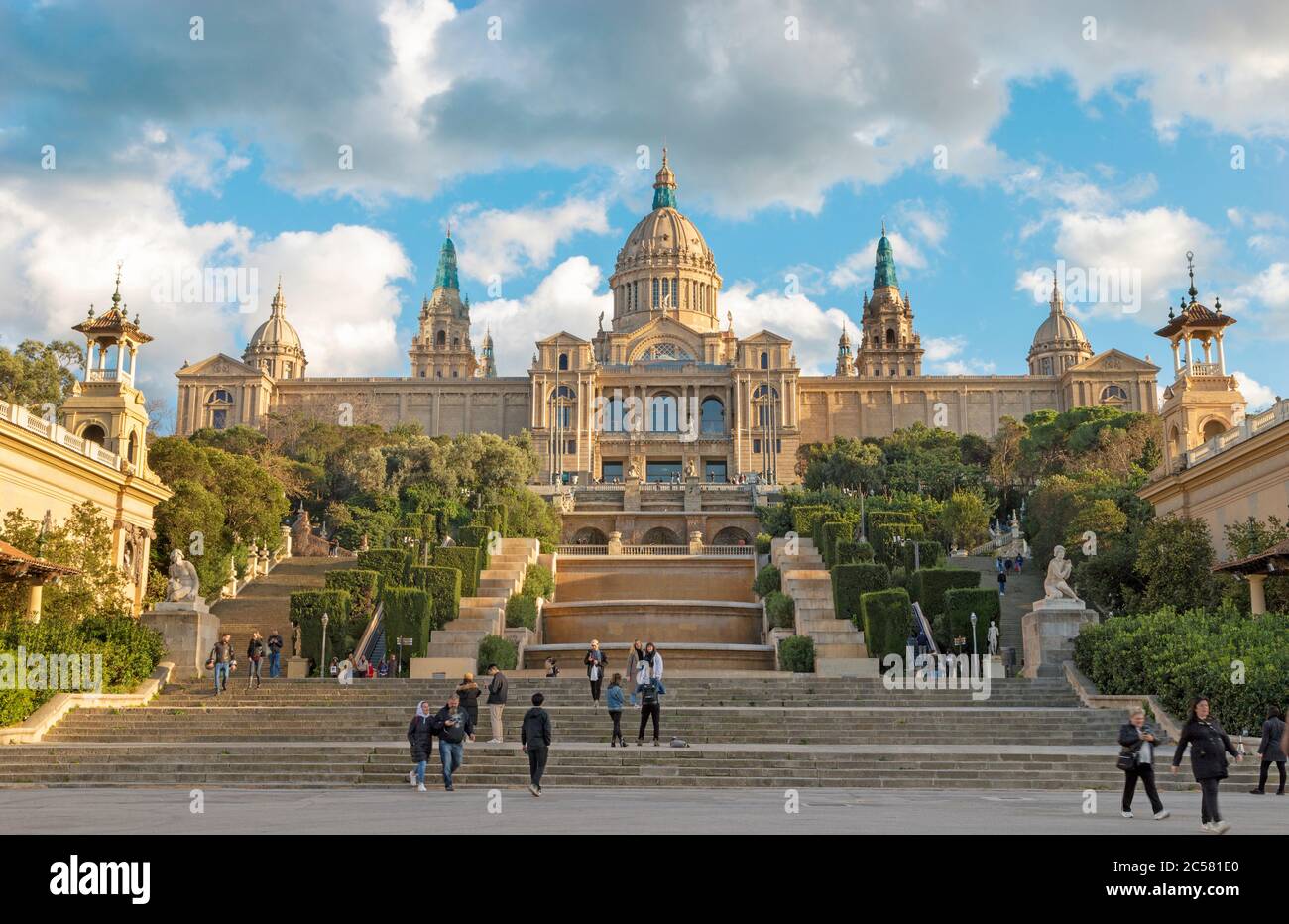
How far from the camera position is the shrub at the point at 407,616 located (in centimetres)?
3225

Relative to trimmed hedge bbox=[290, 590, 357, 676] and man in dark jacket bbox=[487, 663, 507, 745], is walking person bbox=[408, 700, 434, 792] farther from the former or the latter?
trimmed hedge bbox=[290, 590, 357, 676]

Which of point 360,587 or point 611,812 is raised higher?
point 360,587

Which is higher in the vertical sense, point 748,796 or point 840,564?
point 840,564

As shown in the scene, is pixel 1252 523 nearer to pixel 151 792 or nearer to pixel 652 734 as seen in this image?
pixel 652 734

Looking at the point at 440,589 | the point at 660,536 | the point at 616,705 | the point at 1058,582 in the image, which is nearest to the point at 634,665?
the point at 616,705

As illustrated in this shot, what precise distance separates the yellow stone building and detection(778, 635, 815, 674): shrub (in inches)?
733

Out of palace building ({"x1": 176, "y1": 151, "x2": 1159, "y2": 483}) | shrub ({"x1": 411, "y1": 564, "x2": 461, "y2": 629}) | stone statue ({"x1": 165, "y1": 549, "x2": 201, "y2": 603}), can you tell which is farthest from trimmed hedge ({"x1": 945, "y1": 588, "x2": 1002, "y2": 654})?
palace building ({"x1": 176, "y1": 151, "x2": 1159, "y2": 483})

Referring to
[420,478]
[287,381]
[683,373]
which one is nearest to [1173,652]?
[420,478]

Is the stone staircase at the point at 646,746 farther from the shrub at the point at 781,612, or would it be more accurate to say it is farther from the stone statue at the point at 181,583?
the shrub at the point at 781,612

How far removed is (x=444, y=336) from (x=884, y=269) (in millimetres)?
46748

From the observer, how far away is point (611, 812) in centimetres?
1341

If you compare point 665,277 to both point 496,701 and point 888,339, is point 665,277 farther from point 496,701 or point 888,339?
point 496,701

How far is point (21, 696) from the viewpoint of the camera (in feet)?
73.7
